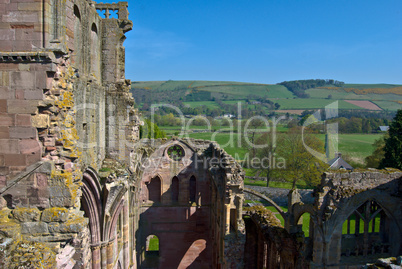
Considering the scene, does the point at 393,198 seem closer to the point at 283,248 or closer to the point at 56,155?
the point at 283,248

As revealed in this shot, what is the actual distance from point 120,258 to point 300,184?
27.6 metres

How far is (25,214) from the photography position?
5.46 m

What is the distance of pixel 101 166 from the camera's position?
10602mm

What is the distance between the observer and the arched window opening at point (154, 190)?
17.2 meters

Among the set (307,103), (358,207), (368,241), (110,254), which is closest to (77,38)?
(110,254)

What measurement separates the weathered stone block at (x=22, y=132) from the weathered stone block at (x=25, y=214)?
46.5 inches

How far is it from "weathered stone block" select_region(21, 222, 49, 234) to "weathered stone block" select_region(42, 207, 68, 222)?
0.10 meters

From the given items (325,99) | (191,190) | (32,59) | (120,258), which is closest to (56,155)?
(32,59)

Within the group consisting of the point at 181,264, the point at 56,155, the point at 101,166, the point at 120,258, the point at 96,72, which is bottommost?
the point at 181,264

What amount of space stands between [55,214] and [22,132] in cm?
144

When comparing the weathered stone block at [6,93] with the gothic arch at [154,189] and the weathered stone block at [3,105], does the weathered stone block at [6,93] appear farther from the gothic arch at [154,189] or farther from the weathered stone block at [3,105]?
the gothic arch at [154,189]

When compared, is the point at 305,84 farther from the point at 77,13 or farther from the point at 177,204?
the point at 77,13

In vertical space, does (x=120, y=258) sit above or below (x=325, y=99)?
below

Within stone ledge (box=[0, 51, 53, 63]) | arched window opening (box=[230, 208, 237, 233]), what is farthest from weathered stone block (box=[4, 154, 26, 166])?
arched window opening (box=[230, 208, 237, 233])
